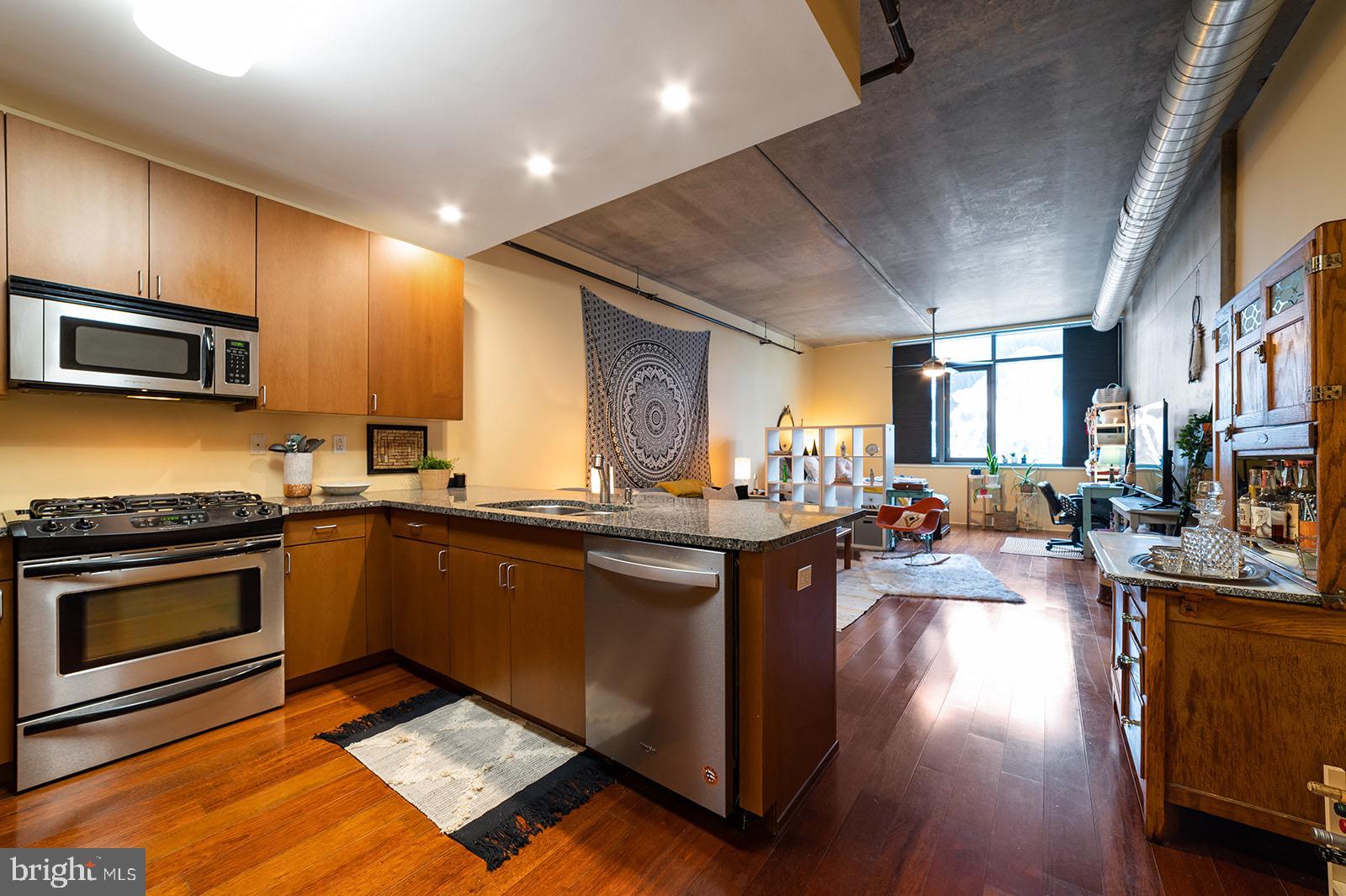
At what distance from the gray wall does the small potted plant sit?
5.06m

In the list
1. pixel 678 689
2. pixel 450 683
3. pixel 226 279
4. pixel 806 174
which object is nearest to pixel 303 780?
pixel 450 683

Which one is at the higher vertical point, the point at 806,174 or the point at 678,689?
the point at 806,174

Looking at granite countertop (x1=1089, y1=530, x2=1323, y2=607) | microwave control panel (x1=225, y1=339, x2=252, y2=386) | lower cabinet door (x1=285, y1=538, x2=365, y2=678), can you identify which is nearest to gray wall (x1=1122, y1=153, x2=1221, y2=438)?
granite countertop (x1=1089, y1=530, x2=1323, y2=607)

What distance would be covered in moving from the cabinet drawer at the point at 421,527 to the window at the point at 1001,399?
832 cm

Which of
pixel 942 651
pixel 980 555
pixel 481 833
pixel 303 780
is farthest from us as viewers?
pixel 980 555

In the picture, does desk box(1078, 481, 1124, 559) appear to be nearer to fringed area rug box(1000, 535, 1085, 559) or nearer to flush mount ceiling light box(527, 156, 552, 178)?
fringed area rug box(1000, 535, 1085, 559)

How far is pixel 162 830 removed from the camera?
176 centimetres

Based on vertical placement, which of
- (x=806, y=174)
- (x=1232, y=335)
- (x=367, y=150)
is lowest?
(x=1232, y=335)

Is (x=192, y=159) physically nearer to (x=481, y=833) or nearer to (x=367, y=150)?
(x=367, y=150)

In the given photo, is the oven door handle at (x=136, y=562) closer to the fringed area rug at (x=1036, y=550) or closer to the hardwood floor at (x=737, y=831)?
the hardwood floor at (x=737, y=831)

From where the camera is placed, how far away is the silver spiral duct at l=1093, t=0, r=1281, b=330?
2033 mm

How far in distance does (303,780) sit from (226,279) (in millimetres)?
2306

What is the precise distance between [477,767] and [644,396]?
3.92 meters
